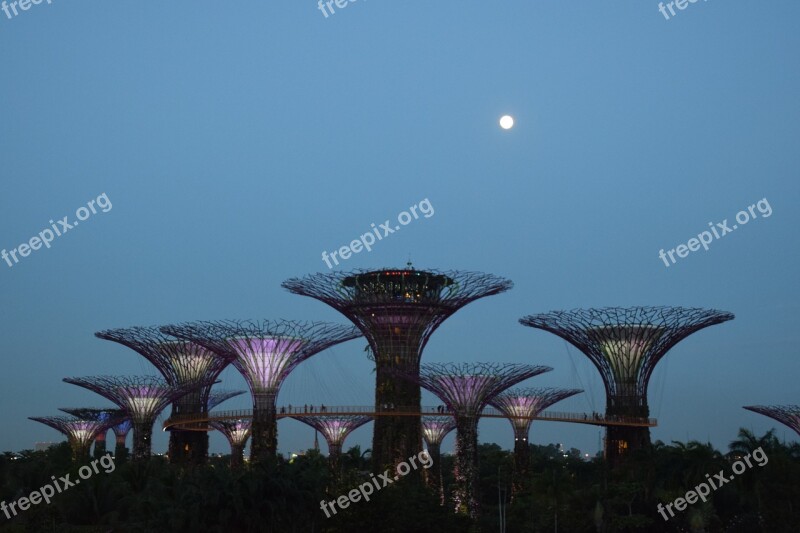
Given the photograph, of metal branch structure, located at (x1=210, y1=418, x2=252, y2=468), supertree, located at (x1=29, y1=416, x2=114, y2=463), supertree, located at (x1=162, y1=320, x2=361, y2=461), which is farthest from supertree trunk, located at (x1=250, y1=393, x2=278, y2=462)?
supertree, located at (x1=29, y1=416, x2=114, y2=463)

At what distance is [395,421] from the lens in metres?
58.2

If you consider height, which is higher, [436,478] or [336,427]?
[336,427]

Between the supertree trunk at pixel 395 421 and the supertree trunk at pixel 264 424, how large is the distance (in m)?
6.41

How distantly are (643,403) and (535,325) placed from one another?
26.2ft

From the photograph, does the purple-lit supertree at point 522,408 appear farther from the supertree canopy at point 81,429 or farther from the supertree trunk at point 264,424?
the supertree canopy at point 81,429

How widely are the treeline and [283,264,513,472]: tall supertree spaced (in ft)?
23.0

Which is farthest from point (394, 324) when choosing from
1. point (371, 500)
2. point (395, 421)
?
point (371, 500)

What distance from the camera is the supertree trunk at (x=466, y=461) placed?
179 feet

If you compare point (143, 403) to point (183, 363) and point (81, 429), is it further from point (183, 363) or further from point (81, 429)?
point (81, 429)

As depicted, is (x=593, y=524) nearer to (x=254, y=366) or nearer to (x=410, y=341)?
(x=410, y=341)

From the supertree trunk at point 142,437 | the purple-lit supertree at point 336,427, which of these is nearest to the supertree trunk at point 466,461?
the supertree trunk at point 142,437

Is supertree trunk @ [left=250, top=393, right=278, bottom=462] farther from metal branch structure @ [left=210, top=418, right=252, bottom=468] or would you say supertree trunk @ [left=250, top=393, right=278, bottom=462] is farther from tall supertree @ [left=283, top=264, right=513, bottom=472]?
metal branch structure @ [left=210, top=418, right=252, bottom=468]

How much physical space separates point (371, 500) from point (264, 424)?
804 inches

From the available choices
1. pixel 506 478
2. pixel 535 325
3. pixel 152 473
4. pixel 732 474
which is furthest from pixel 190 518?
pixel 506 478
